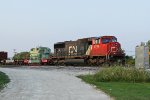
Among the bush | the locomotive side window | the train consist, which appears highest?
the locomotive side window

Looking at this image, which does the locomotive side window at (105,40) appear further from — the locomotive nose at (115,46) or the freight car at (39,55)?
the freight car at (39,55)

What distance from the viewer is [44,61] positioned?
6303 centimetres

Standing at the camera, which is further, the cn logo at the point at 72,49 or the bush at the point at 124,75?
the cn logo at the point at 72,49

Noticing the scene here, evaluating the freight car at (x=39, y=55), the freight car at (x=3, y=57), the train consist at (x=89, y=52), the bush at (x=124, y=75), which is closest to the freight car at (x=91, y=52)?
the train consist at (x=89, y=52)

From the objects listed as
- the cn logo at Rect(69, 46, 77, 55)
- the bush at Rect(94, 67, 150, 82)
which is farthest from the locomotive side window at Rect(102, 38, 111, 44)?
the bush at Rect(94, 67, 150, 82)

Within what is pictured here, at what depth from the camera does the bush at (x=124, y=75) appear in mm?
23719

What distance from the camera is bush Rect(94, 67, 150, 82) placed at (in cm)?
2372

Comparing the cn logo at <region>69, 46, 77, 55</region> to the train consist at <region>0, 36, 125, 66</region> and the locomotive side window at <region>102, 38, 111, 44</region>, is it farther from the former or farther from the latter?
the locomotive side window at <region>102, 38, 111, 44</region>

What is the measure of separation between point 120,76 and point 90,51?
2246 centimetres

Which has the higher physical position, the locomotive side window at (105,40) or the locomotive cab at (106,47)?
the locomotive side window at (105,40)

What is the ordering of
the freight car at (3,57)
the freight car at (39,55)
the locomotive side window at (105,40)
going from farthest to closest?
the freight car at (3,57) → the freight car at (39,55) → the locomotive side window at (105,40)

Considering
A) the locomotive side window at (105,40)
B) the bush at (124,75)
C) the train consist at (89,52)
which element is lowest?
the bush at (124,75)

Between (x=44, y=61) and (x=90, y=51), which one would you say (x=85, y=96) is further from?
(x=44, y=61)

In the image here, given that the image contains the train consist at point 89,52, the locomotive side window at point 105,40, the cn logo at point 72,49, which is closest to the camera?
the train consist at point 89,52
